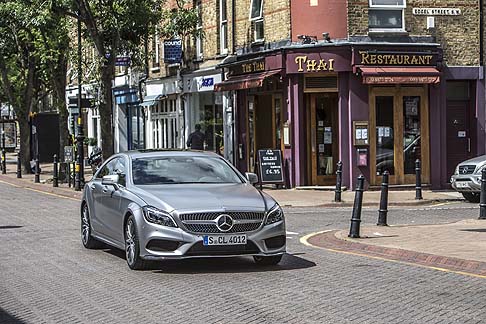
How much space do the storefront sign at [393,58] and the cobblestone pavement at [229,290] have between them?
500 inches

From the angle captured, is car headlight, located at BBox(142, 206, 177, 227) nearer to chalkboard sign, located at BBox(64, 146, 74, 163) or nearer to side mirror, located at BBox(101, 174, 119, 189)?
side mirror, located at BBox(101, 174, 119, 189)

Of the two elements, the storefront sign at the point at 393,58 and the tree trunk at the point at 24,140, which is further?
the tree trunk at the point at 24,140

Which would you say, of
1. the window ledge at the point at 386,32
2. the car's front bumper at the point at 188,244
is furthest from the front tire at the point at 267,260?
the window ledge at the point at 386,32

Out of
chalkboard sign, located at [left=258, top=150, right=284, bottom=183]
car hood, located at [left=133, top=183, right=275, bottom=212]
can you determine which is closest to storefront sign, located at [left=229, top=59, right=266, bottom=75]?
chalkboard sign, located at [left=258, top=150, right=284, bottom=183]

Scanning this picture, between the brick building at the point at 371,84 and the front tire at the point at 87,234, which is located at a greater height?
the brick building at the point at 371,84

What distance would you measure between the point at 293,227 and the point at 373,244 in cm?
389

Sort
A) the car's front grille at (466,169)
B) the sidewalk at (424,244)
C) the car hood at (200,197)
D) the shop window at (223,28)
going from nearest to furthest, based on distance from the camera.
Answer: the car hood at (200,197), the sidewalk at (424,244), the car's front grille at (466,169), the shop window at (223,28)

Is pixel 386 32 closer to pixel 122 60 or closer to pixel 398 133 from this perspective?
pixel 398 133

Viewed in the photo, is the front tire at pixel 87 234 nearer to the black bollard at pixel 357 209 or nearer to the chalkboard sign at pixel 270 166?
the black bollard at pixel 357 209

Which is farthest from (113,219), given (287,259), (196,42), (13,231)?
(196,42)

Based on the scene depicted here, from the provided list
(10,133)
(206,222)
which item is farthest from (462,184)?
(10,133)

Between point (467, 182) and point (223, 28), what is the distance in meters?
12.5

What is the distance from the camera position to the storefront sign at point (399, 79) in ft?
84.9

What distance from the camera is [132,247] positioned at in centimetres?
1168
